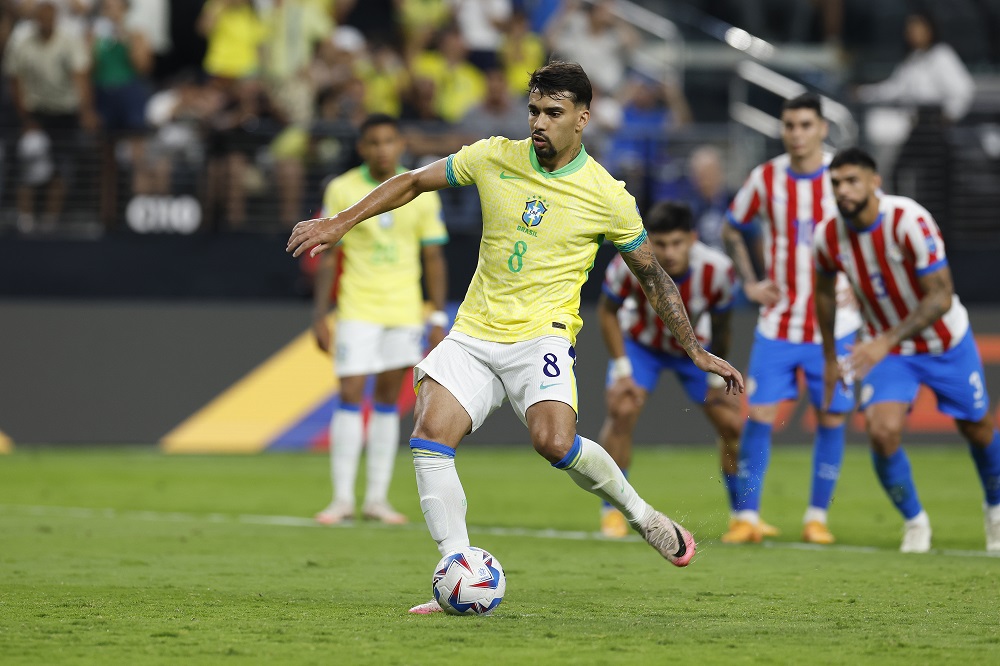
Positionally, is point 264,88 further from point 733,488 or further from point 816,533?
point 816,533

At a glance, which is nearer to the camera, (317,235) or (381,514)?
(317,235)

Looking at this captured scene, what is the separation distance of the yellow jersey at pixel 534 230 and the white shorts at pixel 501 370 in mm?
59

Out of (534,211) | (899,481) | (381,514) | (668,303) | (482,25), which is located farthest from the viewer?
(482,25)

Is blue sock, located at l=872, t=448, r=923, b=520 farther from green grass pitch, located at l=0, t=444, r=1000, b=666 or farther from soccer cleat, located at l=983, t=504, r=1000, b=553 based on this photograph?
soccer cleat, located at l=983, t=504, r=1000, b=553

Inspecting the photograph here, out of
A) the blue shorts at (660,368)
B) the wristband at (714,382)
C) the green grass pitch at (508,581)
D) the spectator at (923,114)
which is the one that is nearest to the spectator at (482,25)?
the spectator at (923,114)

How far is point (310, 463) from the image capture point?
14.7 metres

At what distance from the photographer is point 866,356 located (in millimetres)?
8672

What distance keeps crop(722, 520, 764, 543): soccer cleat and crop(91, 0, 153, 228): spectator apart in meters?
8.77

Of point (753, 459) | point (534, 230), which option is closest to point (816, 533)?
point (753, 459)

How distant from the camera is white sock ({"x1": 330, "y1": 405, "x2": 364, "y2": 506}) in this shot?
1077 cm

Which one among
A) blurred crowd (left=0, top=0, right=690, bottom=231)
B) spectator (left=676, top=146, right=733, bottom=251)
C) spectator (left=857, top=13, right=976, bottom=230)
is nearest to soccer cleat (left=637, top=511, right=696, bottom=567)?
spectator (left=676, top=146, right=733, bottom=251)

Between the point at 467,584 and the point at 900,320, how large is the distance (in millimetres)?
3949

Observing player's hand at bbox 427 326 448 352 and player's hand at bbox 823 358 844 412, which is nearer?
player's hand at bbox 823 358 844 412

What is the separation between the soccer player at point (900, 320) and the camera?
9.01 m
